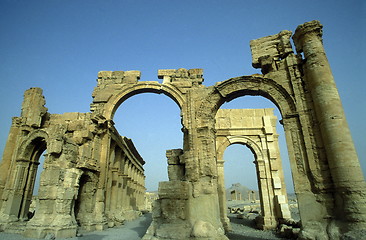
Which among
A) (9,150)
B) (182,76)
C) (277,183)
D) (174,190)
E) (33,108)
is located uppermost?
(182,76)

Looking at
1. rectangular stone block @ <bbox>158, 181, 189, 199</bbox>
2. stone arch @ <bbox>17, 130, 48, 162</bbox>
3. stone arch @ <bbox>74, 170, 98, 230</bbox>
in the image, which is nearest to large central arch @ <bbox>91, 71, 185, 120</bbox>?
Answer: stone arch @ <bbox>74, 170, 98, 230</bbox>

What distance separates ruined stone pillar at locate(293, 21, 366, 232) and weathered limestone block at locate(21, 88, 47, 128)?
13.3 metres

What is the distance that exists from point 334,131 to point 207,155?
3.77 metres

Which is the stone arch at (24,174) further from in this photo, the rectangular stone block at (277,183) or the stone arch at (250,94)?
the rectangular stone block at (277,183)

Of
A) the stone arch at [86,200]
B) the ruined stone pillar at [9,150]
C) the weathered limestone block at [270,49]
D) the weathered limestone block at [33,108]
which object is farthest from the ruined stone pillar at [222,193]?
the ruined stone pillar at [9,150]

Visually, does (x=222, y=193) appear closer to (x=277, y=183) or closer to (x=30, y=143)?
(x=277, y=183)

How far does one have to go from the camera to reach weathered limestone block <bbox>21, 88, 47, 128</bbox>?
1186 cm

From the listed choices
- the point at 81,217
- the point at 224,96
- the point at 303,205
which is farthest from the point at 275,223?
the point at 81,217

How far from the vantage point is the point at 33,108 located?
39.4ft

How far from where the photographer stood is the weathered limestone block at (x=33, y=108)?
11859 millimetres

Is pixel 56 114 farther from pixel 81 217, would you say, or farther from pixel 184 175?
pixel 184 175

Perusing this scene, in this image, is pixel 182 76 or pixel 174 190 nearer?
A: pixel 174 190

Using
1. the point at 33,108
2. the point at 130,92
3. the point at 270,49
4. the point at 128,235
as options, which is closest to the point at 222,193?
the point at 128,235

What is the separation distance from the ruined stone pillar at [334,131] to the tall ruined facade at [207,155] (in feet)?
0.08
